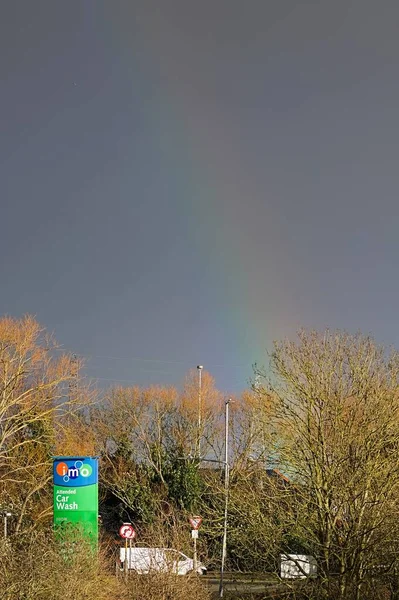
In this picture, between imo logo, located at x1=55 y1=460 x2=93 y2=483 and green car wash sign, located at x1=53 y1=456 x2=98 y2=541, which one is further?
imo logo, located at x1=55 y1=460 x2=93 y2=483

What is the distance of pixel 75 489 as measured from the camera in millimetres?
19703

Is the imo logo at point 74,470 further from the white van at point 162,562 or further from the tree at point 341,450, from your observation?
the tree at point 341,450

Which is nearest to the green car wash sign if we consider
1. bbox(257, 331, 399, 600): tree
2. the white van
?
the white van

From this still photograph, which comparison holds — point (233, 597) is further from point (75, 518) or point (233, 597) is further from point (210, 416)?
point (210, 416)

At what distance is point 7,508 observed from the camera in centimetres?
2794

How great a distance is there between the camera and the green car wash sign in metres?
19.4

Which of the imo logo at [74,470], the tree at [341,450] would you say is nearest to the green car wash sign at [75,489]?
the imo logo at [74,470]

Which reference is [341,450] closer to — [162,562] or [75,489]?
[162,562]

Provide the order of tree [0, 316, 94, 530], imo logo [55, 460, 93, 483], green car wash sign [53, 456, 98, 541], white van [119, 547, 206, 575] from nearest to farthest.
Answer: white van [119, 547, 206, 575], green car wash sign [53, 456, 98, 541], imo logo [55, 460, 93, 483], tree [0, 316, 94, 530]

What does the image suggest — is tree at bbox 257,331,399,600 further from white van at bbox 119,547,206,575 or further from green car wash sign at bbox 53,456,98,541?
green car wash sign at bbox 53,456,98,541

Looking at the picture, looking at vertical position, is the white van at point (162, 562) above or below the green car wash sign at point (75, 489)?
below

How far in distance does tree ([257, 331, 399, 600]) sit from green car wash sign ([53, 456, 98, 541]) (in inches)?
208

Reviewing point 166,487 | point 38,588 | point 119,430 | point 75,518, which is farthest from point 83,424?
point 38,588

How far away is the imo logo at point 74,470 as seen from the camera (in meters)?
19.9
